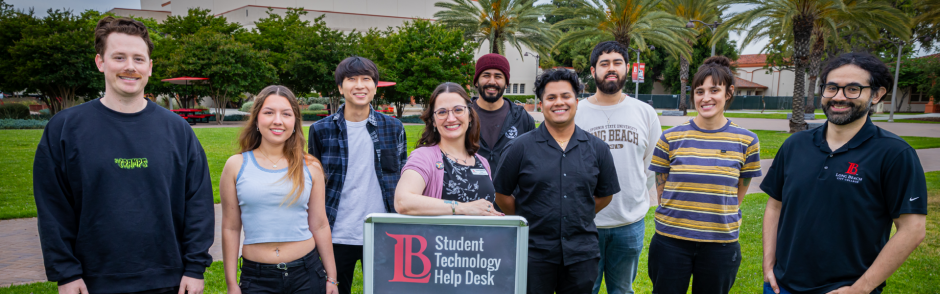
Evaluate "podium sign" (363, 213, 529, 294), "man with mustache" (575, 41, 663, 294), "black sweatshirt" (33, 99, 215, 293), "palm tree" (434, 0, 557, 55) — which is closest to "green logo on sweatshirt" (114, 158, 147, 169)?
"black sweatshirt" (33, 99, 215, 293)

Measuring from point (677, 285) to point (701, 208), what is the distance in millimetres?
490

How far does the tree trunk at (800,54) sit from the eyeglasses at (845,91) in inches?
770

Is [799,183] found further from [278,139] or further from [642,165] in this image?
[278,139]

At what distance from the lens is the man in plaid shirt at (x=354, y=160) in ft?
10.6

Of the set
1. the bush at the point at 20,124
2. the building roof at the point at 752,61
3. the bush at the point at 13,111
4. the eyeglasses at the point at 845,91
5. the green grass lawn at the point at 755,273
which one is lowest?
the green grass lawn at the point at 755,273

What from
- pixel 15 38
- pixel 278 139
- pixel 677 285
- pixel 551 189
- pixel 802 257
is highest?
pixel 15 38

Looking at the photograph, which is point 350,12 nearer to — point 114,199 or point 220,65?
point 220,65

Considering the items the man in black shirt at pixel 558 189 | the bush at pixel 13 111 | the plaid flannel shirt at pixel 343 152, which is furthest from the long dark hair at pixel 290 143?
the bush at pixel 13 111

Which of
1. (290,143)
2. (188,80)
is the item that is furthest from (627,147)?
(188,80)

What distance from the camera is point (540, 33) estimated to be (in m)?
26.3

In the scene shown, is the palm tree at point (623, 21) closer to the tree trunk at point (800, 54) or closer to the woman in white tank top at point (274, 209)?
the tree trunk at point (800, 54)

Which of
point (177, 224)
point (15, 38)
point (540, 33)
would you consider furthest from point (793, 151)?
point (15, 38)

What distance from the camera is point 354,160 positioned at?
3348 mm

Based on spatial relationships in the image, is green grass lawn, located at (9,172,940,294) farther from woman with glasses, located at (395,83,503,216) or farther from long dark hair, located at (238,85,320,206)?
woman with glasses, located at (395,83,503,216)
